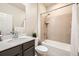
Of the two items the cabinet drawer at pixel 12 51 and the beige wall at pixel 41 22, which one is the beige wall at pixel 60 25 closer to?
the beige wall at pixel 41 22

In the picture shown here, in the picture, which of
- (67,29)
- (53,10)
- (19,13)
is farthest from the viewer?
(53,10)

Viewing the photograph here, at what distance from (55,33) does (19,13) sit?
1649mm

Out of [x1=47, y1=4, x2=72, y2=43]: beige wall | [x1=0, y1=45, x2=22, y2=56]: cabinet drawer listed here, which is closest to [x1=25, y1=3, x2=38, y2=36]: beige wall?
[x1=47, y1=4, x2=72, y2=43]: beige wall

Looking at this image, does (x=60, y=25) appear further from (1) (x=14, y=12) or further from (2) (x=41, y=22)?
(1) (x=14, y=12)

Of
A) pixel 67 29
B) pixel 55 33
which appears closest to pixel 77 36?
pixel 67 29

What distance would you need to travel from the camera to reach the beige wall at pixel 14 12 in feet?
5.84

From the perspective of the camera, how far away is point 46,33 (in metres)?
3.24

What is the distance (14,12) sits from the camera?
6.58ft

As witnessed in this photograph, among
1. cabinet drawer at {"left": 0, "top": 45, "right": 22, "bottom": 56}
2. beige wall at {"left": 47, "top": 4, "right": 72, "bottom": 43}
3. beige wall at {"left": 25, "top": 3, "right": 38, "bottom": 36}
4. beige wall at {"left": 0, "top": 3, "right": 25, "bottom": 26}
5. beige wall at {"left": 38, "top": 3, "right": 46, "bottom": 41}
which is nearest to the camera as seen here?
cabinet drawer at {"left": 0, "top": 45, "right": 22, "bottom": 56}

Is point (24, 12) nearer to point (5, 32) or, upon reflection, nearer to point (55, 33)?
point (5, 32)

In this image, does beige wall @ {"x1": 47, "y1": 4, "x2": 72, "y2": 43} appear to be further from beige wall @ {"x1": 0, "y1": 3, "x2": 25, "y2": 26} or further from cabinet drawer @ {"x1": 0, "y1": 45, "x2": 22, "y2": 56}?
cabinet drawer @ {"x1": 0, "y1": 45, "x2": 22, "y2": 56}

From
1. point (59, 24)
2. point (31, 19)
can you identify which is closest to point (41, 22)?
point (31, 19)

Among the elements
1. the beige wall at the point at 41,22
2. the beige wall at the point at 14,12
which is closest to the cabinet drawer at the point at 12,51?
the beige wall at the point at 14,12

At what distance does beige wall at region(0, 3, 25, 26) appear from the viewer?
1.78m
